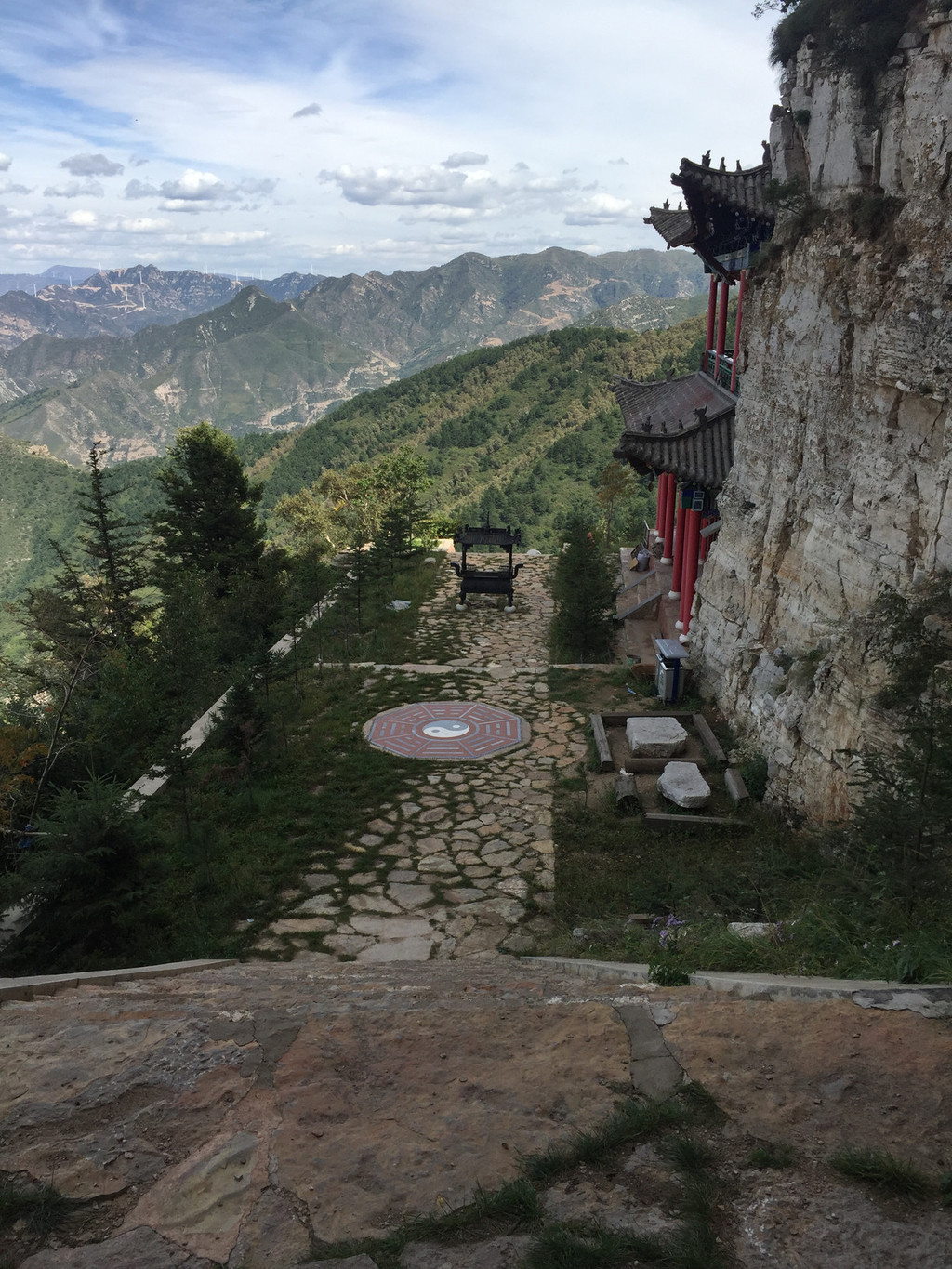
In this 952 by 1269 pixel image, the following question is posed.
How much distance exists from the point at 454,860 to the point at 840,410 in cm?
571

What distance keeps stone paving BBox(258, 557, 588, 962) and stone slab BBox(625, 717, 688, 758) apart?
714 millimetres

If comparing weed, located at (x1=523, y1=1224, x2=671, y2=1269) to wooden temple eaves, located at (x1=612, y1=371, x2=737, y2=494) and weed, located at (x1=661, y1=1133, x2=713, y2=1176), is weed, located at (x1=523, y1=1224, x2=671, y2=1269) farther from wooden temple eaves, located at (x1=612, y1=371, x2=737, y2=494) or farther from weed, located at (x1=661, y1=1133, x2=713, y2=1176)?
wooden temple eaves, located at (x1=612, y1=371, x2=737, y2=494)

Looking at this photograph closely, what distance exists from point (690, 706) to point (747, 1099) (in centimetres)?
807

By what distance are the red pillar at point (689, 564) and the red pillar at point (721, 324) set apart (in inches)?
135

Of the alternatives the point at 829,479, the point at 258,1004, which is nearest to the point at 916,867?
the point at 258,1004

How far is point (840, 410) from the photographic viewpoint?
25.4ft

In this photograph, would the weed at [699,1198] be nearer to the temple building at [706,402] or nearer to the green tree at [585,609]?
the temple building at [706,402]

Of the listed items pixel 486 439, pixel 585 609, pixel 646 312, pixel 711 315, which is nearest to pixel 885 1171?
pixel 585 609

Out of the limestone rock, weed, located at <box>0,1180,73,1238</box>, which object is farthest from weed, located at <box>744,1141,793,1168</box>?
weed, located at <box>0,1180,73,1238</box>

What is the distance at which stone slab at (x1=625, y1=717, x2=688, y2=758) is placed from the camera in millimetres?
8945

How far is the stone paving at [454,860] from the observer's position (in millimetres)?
6039

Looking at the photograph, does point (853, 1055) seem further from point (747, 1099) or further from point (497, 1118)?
point (497, 1118)

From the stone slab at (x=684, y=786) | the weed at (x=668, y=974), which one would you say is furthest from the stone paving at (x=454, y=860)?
the weed at (x=668, y=974)

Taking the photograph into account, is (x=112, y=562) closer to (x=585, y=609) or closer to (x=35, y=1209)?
(x=585, y=609)
